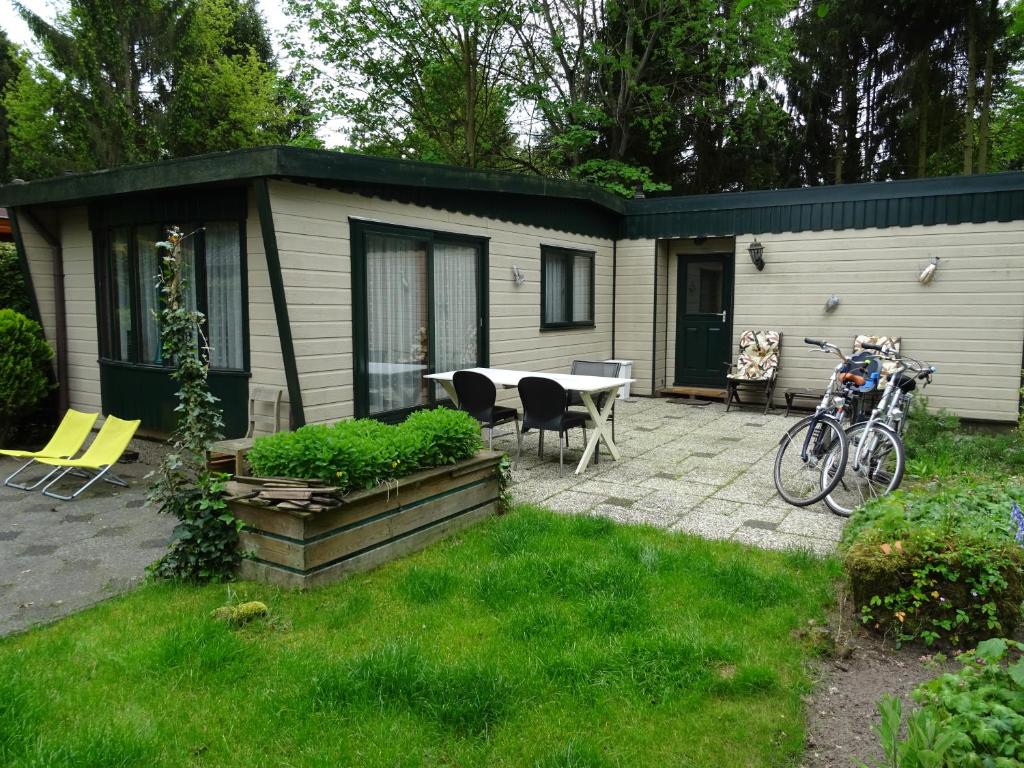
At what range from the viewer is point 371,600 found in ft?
10.3

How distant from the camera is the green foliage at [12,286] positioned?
23.9 feet

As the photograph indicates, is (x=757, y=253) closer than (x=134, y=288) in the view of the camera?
No

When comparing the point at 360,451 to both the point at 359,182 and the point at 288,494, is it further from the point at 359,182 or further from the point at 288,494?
the point at 359,182

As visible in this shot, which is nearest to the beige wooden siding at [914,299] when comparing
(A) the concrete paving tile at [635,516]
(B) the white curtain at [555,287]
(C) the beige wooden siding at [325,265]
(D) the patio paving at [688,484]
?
(D) the patio paving at [688,484]

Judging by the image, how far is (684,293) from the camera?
9969 millimetres

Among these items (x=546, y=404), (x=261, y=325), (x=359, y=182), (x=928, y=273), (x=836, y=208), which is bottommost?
(x=546, y=404)

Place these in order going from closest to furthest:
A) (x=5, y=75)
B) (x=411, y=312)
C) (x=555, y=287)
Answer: (x=411, y=312) → (x=555, y=287) → (x=5, y=75)

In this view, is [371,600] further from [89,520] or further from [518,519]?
[89,520]

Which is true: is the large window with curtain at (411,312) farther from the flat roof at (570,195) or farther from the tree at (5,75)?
the tree at (5,75)

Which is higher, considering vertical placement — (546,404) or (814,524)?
(546,404)

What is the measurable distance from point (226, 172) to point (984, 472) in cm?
558

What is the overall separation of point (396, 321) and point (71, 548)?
10.2 feet

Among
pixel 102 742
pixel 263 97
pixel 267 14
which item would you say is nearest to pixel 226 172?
pixel 102 742

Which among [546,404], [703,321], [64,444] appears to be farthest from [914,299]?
[64,444]
